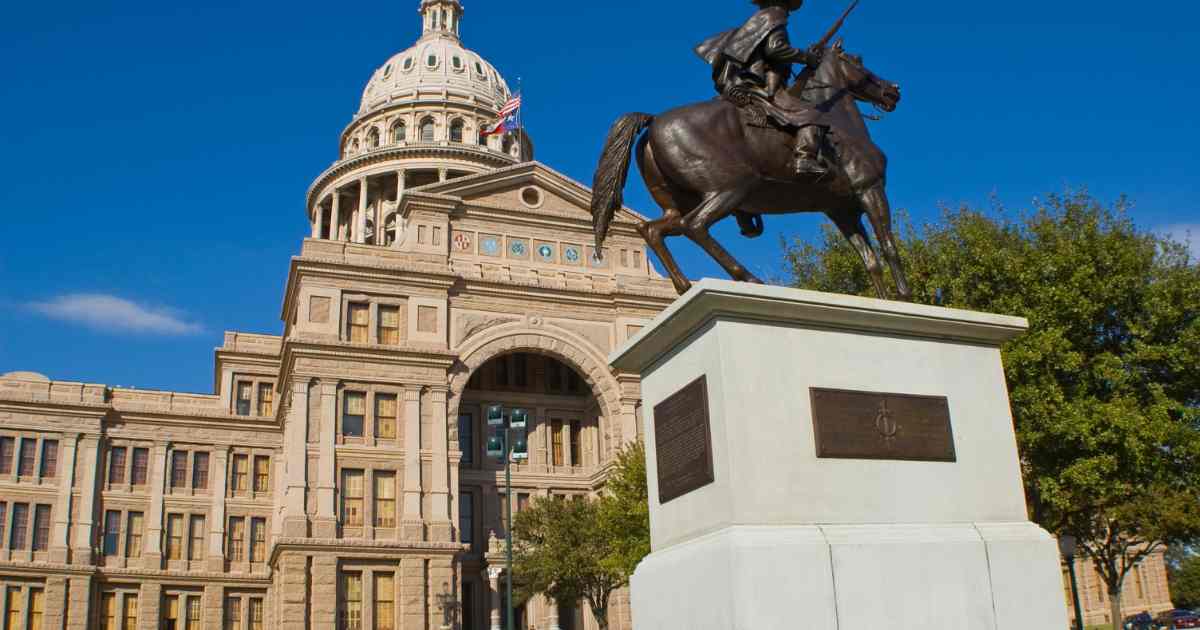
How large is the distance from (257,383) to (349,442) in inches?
622

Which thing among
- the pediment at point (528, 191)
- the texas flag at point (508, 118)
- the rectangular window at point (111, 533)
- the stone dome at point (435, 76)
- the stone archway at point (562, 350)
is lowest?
the rectangular window at point (111, 533)

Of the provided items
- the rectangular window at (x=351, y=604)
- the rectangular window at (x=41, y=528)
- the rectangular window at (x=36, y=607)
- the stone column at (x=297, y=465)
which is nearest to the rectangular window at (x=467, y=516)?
the rectangular window at (x=351, y=604)

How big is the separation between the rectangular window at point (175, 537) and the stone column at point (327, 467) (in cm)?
1438

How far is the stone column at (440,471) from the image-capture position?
4309 centimetres

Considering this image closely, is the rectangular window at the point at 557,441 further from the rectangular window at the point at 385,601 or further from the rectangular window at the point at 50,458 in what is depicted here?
the rectangular window at the point at 50,458

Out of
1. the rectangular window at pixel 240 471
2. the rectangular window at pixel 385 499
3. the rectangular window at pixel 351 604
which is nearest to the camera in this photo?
the rectangular window at pixel 351 604

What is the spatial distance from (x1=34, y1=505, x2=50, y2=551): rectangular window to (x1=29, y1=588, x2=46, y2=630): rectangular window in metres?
2.03

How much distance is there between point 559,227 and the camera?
5100 cm

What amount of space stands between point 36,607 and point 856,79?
49122 millimetres

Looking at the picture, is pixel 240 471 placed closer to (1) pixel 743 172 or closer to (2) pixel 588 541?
(2) pixel 588 541

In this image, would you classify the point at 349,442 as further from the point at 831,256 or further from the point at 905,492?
the point at 905,492

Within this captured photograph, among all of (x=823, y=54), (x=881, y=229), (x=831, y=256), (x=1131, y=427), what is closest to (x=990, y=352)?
(x=881, y=229)

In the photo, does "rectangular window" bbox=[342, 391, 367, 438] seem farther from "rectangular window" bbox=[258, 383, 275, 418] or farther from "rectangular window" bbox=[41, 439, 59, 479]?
"rectangular window" bbox=[41, 439, 59, 479]

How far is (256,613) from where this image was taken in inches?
2064
